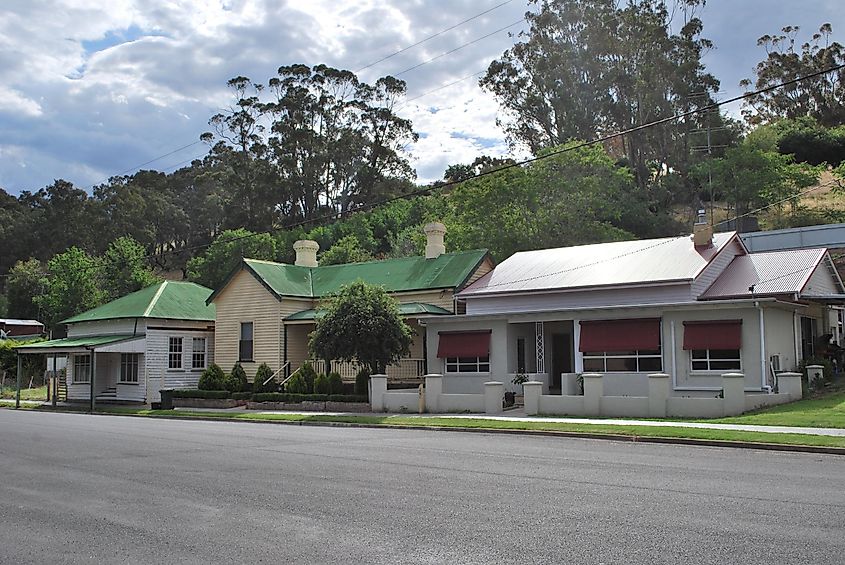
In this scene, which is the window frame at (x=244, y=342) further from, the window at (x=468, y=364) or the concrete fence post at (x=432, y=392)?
the concrete fence post at (x=432, y=392)

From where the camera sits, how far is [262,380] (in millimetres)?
33406

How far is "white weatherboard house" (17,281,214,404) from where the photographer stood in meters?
36.5

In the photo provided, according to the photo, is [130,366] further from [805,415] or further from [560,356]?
[805,415]

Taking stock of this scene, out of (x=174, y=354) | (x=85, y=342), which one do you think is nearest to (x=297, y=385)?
(x=174, y=354)

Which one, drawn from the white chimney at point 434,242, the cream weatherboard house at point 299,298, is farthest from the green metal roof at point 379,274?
the white chimney at point 434,242

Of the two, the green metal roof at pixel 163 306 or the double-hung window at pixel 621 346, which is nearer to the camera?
the double-hung window at pixel 621 346

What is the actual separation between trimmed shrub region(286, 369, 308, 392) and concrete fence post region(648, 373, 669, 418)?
14.2 m

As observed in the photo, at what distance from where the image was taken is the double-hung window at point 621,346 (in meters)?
25.6

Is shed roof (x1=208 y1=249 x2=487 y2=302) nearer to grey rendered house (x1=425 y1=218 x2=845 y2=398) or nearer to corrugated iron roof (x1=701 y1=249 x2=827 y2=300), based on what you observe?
grey rendered house (x1=425 y1=218 x2=845 y2=398)

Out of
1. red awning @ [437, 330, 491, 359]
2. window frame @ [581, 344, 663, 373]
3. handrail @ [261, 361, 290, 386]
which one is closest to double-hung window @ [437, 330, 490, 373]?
red awning @ [437, 330, 491, 359]

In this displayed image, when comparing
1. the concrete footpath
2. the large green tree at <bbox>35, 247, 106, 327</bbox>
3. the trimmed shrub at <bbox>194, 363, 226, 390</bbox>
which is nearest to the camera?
the concrete footpath

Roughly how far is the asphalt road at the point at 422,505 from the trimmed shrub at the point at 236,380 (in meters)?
17.9

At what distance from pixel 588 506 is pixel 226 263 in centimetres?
6369

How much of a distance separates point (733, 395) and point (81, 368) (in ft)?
104
